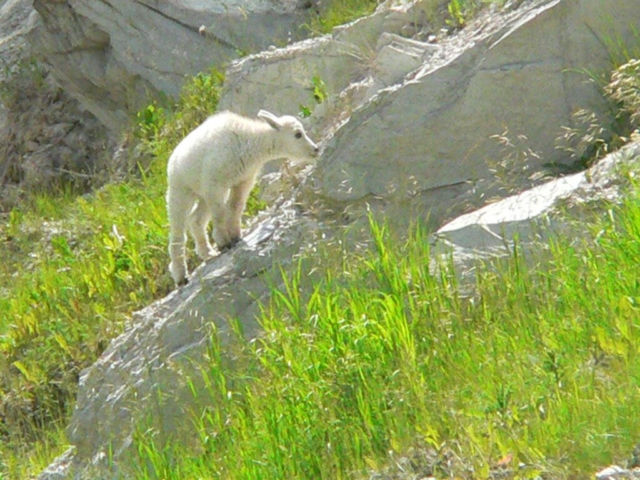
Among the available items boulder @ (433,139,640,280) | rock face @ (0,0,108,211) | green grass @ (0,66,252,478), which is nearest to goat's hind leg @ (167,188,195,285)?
green grass @ (0,66,252,478)

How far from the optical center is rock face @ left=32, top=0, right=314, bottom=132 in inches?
653

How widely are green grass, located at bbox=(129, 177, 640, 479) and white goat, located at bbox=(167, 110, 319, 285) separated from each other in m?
2.06

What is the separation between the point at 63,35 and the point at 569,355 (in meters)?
14.9

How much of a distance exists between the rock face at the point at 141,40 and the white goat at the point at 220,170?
224 inches

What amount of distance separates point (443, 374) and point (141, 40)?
41.2 feet

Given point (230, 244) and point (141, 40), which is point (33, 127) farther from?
point (230, 244)

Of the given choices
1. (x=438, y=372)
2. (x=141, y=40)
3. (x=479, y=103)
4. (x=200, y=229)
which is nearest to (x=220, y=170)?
(x=200, y=229)

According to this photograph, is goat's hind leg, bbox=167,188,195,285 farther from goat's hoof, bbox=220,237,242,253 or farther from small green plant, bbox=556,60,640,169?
small green plant, bbox=556,60,640,169

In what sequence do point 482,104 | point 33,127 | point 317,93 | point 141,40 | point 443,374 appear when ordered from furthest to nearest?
→ point 33,127 → point 141,40 → point 317,93 → point 482,104 → point 443,374

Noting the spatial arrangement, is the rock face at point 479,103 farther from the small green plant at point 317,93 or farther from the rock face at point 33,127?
the rock face at point 33,127

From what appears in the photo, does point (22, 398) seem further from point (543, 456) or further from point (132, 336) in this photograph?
point (543, 456)

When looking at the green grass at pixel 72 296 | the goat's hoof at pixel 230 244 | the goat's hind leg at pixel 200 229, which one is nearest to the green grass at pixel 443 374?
the goat's hoof at pixel 230 244

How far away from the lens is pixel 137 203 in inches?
556

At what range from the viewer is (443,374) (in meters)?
6.27
